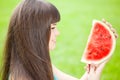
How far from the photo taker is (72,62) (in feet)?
7.18

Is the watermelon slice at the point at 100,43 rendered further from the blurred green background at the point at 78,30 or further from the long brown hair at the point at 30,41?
the long brown hair at the point at 30,41

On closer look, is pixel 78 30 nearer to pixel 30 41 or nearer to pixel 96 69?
pixel 96 69

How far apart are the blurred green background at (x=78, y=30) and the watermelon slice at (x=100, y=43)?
5 centimetres

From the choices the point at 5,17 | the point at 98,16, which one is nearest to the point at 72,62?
the point at 98,16

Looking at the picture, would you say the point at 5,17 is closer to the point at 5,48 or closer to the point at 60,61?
the point at 60,61

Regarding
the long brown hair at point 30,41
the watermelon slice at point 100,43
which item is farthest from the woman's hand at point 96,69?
the long brown hair at point 30,41

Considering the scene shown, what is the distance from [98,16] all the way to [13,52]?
37.5 inches

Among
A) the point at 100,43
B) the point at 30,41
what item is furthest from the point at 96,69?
the point at 30,41

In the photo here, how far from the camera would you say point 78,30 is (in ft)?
7.10

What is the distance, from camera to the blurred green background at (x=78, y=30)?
2.13 metres

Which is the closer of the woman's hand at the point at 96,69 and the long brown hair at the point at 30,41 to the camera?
the long brown hair at the point at 30,41

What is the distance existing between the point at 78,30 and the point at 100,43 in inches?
7.6

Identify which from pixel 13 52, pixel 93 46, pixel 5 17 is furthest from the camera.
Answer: pixel 5 17

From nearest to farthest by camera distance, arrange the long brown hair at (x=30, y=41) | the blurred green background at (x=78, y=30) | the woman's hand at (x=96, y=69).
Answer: the long brown hair at (x=30, y=41)
the woman's hand at (x=96, y=69)
the blurred green background at (x=78, y=30)
